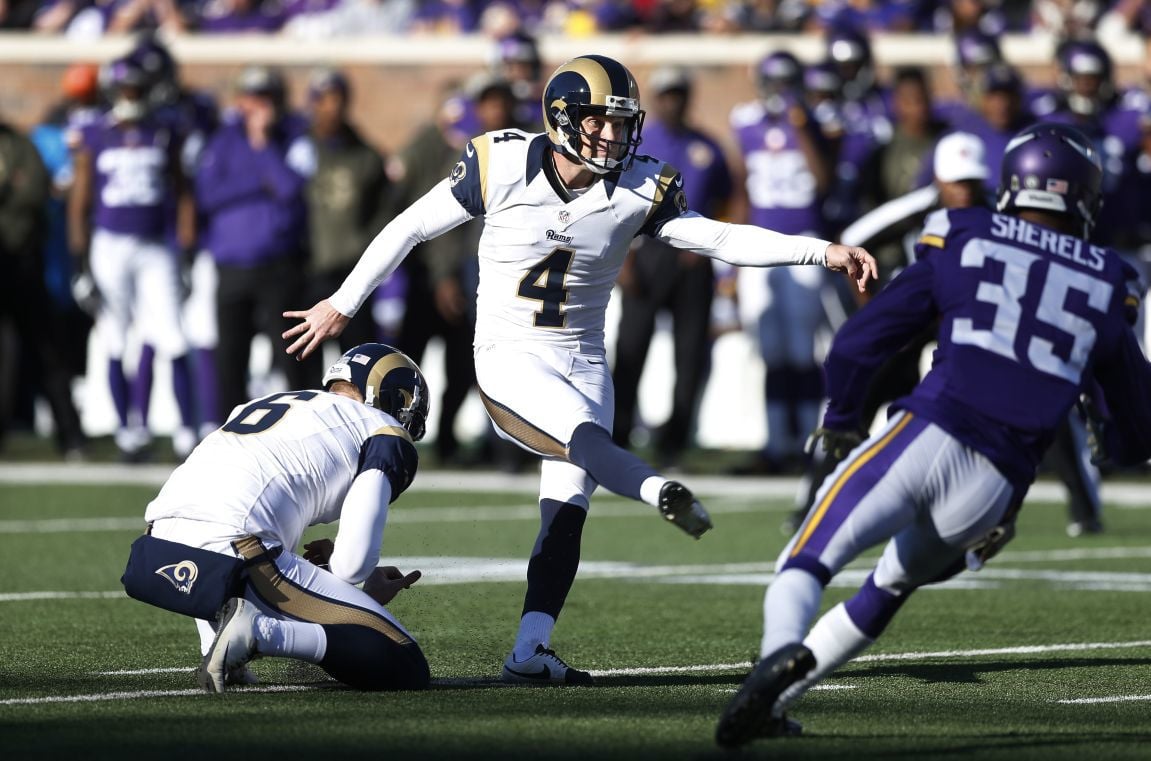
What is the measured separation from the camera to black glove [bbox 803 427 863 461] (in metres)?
5.55

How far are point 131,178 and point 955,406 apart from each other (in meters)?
9.95

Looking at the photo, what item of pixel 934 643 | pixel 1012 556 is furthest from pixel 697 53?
pixel 934 643

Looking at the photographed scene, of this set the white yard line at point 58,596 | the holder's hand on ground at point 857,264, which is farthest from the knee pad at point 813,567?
the white yard line at point 58,596

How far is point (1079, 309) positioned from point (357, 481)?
207cm

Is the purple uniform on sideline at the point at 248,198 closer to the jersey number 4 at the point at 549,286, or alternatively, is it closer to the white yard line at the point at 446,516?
the white yard line at the point at 446,516

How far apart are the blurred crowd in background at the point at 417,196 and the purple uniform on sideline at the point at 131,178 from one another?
13 millimetres

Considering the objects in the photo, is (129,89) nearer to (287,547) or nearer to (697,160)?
(697,160)

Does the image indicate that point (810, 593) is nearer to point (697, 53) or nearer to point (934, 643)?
point (934, 643)

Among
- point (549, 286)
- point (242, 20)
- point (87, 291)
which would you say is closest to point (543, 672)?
point (549, 286)

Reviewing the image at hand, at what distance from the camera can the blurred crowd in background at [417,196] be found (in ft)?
45.5

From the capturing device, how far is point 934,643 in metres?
7.41

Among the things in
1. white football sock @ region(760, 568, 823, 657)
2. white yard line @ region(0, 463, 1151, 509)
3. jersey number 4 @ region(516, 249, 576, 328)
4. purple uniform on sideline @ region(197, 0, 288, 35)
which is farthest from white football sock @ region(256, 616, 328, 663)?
purple uniform on sideline @ region(197, 0, 288, 35)

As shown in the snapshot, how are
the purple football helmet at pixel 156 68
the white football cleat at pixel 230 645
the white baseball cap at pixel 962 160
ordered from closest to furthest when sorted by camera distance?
the white football cleat at pixel 230 645, the white baseball cap at pixel 962 160, the purple football helmet at pixel 156 68

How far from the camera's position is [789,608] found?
200 inches
